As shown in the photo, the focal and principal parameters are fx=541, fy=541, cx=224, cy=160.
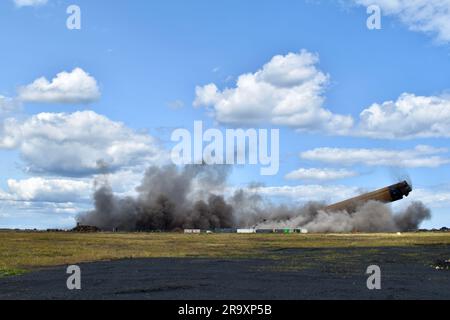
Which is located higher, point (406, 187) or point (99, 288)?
point (406, 187)

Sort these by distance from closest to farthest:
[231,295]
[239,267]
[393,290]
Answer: [231,295]
[393,290]
[239,267]

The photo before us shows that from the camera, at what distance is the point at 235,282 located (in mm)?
30766

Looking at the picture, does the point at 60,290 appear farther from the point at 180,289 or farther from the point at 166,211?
the point at 166,211

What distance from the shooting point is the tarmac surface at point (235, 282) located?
25672 mm

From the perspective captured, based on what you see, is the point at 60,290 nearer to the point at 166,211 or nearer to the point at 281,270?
the point at 281,270

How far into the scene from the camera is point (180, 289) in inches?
1099

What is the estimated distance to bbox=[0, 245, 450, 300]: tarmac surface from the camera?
25672mm

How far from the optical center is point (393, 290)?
90.8 ft
